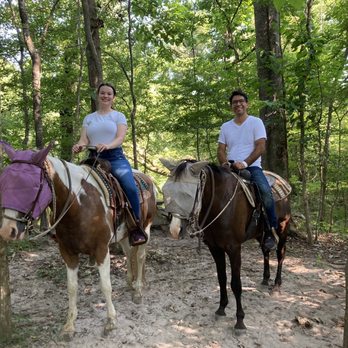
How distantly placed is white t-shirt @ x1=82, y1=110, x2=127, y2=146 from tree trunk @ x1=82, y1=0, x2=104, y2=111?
2.39 metres

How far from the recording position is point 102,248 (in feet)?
12.7

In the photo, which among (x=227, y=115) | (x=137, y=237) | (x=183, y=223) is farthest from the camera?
(x=227, y=115)

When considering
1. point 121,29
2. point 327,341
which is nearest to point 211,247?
point 327,341

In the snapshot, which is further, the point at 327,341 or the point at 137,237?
the point at 137,237

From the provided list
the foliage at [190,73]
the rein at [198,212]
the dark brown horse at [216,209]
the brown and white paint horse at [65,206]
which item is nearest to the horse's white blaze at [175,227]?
the dark brown horse at [216,209]

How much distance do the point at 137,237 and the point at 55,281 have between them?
2014mm

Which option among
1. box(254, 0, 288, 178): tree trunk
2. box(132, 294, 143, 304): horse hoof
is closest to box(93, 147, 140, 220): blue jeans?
box(132, 294, 143, 304): horse hoof

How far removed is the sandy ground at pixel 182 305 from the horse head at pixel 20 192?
150 cm

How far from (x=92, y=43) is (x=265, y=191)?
444 centimetres

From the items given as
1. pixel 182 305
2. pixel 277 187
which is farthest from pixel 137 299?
pixel 277 187

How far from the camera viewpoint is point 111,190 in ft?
13.5

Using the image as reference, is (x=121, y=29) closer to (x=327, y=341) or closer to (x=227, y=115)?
(x=227, y=115)

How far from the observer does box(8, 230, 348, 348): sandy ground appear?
390cm

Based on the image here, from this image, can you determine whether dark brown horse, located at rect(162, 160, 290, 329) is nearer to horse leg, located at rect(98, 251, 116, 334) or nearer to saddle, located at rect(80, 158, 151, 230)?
saddle, located at rect(80, 158, 151, 230)
